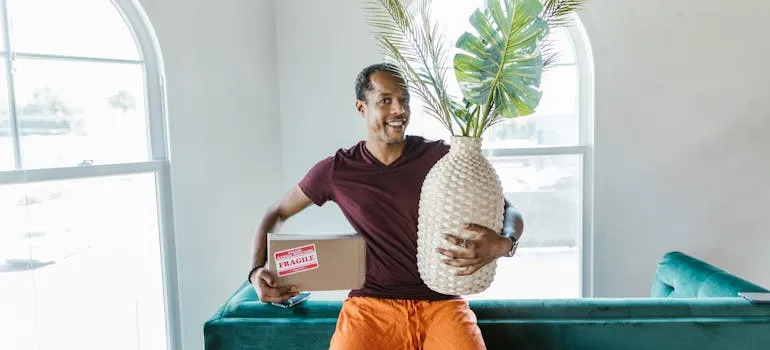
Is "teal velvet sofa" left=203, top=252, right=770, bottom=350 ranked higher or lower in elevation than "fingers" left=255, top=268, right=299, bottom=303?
lower

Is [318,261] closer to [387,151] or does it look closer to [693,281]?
[387,151]

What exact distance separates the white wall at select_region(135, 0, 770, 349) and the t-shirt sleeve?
0.92 metres

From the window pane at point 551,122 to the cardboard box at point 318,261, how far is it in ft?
5.05

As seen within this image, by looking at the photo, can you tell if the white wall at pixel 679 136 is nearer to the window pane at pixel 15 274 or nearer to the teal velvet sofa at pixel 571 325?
the teal velvet sofa at pixel 571 325

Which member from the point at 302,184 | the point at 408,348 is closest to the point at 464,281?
the point at 408,348

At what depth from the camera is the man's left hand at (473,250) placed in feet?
3.31

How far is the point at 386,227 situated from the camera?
51.1 inches

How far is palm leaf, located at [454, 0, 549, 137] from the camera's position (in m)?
1.02

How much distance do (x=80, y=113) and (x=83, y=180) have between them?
25 cm

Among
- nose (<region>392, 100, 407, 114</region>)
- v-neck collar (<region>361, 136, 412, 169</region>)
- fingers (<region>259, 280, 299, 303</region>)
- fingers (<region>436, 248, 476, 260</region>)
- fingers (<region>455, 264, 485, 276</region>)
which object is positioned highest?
nose (<region>392, 100, 407, 114</region>)

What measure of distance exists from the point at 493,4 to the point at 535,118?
162cm

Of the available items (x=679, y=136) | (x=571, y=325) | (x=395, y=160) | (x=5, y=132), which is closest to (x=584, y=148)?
(x=679, y=136)

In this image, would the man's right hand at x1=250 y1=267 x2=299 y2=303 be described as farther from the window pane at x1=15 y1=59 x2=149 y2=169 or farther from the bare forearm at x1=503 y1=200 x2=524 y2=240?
the window pane at x1=15 y1=59 x2=149 y2=169

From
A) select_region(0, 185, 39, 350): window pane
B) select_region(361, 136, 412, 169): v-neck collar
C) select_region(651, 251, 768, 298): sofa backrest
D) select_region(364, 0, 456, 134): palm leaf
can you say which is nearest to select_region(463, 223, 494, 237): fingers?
select_region(364, 0, 456, 134): palm leaf
